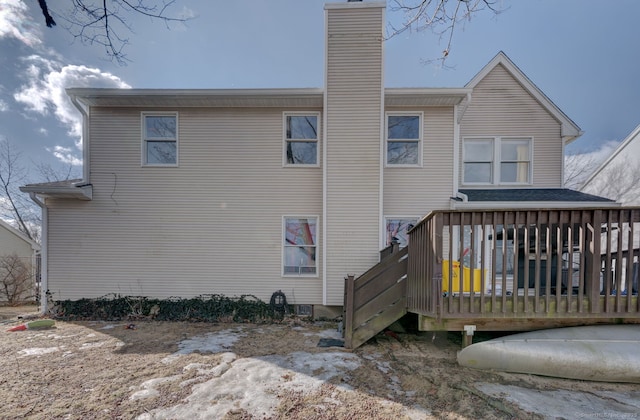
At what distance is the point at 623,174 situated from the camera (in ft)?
31.4

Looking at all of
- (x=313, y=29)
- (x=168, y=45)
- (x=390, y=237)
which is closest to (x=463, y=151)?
(x=390, y=237)

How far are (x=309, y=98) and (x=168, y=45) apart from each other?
3668 mm

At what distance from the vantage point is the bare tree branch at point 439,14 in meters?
3.77

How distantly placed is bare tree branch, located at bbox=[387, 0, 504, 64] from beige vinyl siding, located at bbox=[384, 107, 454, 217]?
2371 mm

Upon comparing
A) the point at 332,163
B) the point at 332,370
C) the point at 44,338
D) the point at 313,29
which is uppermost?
the point at 313,29

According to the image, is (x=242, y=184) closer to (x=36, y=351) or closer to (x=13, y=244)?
(x=36, y=351)

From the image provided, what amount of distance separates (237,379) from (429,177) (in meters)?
5.54

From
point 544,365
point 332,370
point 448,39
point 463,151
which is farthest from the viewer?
point 463,151

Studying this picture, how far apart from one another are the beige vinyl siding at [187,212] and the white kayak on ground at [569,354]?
12.2 feet

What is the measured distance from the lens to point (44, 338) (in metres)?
4.84

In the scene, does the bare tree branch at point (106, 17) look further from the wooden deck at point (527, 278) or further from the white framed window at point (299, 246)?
the wooden deck at point (527, 278)

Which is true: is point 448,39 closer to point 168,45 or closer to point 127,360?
point 168,45

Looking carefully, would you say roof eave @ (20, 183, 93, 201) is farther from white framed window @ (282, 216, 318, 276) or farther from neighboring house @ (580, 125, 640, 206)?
neighboring house @ (580, 125, 640, 206)

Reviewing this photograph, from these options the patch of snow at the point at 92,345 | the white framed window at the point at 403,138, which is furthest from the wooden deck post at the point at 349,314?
the patch of snow at the point at 92,345
